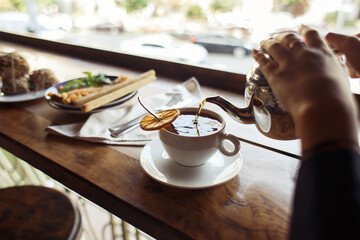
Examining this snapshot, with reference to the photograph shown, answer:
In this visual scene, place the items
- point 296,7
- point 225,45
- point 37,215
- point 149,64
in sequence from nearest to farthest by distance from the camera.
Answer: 1. point 37,215
2. point 149,64
3. point 225,45
4. point 296,7

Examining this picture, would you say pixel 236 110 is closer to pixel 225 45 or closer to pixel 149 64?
pixel 149 64

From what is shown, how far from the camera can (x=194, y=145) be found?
51cm

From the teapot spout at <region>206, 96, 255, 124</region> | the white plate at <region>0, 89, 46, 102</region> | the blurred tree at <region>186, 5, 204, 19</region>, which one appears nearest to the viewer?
the teapot spout at <region>206, 96, 255, 124</region>

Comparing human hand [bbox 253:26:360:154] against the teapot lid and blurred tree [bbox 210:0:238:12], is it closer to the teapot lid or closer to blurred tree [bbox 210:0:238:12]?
the teapot lid

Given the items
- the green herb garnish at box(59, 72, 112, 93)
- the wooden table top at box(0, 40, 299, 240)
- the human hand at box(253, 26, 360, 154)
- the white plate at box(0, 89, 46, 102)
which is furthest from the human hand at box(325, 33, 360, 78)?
the white plate at box(0, 89, 46, 102)

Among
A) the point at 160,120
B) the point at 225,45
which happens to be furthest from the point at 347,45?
the point at 225,45

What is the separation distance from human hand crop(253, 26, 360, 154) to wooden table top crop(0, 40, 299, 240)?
0.19 metres

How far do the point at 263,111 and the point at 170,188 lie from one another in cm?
24

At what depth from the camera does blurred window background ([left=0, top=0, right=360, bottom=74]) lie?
3166 millimetres

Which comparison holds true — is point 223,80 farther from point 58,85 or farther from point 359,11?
point 359,11

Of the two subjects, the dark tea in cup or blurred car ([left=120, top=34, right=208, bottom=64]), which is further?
blurred car ([left=120, top=34, right=208, bottom=64])

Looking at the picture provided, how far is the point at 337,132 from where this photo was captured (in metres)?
0.30

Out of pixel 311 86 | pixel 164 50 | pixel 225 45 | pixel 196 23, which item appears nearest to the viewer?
pixel 311 86

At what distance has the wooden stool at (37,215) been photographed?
789mm
